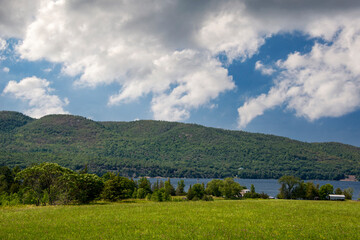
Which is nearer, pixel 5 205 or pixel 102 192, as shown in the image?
pixel 5 205

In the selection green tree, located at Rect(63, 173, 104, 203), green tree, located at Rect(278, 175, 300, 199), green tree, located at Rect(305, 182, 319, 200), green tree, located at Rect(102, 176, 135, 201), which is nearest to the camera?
green tree, located at Rect(63, 173, 104, 203)

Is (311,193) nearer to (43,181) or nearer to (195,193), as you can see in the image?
(195,193)

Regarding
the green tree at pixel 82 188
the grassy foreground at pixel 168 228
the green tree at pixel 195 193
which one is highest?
the green tree at pixel 82 188

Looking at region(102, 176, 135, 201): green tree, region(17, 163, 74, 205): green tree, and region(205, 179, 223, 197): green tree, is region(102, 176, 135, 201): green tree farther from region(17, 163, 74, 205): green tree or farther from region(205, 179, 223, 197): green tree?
region(205, 179, 223, 197): green tree

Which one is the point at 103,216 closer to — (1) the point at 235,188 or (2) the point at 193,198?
(2) the point at 193,198

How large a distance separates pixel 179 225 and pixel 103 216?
43.0ft

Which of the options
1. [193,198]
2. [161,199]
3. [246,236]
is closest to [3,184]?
[161,199]

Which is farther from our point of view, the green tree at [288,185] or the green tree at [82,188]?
the green tree at [288,185]

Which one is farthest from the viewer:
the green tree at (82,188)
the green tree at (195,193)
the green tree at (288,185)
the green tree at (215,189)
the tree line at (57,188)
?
the green tree at (215,189)

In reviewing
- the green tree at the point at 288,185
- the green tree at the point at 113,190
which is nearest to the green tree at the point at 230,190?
the green tree at the point at 288,185

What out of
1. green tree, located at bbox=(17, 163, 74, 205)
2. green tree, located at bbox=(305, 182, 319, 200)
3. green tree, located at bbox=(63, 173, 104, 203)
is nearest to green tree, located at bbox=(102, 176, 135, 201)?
green tree, located at bbox=(63, 173, 104, 203)

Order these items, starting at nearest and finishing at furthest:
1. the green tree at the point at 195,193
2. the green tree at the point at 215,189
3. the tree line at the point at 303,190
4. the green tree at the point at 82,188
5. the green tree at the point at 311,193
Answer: the green tree at the point at 82,188
the green tree at the point at 195,193
the tree line at the point at 303,190
the green tree at the point at 311,193
the green tree at the point at 215,189

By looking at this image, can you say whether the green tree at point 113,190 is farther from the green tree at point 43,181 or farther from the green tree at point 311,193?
the green tree at point 311,193

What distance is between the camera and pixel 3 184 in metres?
86.8
